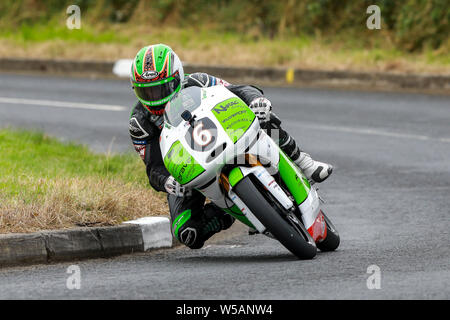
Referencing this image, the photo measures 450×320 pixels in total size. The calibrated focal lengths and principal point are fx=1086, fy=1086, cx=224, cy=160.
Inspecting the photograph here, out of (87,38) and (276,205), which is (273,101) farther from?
(276,205)

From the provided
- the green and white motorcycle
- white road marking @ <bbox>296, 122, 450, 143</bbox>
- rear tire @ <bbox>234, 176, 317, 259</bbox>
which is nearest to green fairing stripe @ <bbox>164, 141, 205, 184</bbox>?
the green and white motorcycle

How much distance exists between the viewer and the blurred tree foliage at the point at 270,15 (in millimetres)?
19984

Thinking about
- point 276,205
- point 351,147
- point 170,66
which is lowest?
point 351,147

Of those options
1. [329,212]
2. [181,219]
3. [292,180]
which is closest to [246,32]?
[329,212]

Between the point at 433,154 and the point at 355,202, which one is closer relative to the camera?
the point at 355,202

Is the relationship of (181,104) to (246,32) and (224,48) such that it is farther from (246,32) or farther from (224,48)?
(246,32)

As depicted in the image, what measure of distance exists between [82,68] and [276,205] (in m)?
14.2

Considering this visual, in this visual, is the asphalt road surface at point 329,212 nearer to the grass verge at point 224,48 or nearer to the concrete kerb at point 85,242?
the concrete kerb at point 85,242

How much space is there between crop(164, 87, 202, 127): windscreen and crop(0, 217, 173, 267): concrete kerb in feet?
3.86

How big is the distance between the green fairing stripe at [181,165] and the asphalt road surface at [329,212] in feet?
1.94

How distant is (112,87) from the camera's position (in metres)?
18.4

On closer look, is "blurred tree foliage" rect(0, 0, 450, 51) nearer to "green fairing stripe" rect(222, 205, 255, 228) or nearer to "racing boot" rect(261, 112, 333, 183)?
"racing boot" rect(261, 112, 333, 183)
